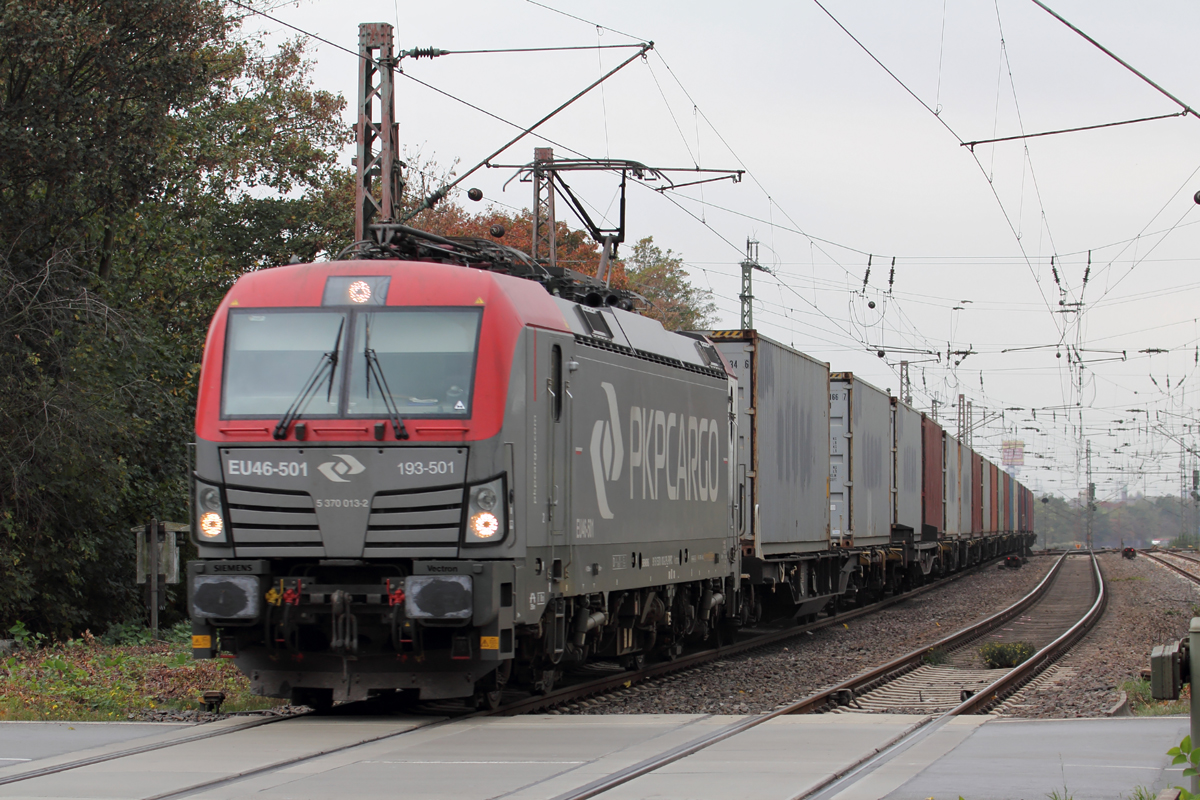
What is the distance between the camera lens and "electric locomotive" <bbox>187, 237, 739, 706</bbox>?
31.7ft

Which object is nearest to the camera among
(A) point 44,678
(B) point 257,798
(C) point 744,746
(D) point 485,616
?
(B) point 257,798

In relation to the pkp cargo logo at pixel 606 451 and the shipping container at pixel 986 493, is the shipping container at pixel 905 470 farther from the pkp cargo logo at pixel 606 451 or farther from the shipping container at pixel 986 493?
the pkp cargo logo at pixel 606 451

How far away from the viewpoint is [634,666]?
46.5ft

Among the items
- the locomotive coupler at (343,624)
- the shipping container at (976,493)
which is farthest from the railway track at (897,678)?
the shipping container at (976,493)

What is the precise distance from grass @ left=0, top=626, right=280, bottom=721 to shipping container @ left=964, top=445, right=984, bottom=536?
102 ft

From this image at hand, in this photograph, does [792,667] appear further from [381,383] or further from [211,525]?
[211,525]

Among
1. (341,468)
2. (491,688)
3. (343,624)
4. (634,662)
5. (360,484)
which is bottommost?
(634,662)

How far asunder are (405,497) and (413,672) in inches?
52.5

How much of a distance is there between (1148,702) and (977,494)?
3255cm

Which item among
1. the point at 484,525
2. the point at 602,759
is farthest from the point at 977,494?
the point at 602,759

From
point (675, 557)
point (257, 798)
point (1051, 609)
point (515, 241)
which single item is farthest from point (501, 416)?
point (515, 241)

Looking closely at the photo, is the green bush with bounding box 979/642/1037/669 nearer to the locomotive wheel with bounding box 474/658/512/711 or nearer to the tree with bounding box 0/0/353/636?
the locomotive wheel with bounding box 474/658/512/711

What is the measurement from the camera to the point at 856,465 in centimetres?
2366

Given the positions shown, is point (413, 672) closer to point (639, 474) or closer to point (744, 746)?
point (744, 746)
